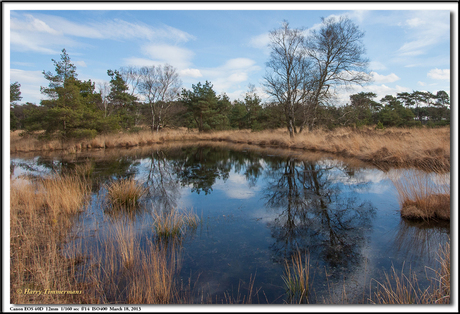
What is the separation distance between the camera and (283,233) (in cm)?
420

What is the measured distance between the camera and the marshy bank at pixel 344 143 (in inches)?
354

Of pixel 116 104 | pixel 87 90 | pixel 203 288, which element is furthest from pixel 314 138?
pixel 116 104

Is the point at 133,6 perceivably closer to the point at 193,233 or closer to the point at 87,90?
the point at 193,233

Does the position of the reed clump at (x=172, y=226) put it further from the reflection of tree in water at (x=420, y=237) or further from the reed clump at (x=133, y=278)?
the reflection of tree in water at (x=420, y=237)

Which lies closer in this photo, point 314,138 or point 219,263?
point 219,263

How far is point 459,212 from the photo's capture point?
7.39 ft

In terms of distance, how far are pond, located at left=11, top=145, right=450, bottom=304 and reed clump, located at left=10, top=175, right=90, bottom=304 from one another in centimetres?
33

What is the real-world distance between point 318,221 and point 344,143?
1081 cm

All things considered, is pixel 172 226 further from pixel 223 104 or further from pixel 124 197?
pixel 223 104

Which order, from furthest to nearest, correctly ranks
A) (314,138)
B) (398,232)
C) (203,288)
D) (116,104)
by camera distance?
(116,104) → (314,138) → (398,232) → (203,288)

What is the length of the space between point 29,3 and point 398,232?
5951mm

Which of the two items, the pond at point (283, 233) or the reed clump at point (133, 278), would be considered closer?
the reed clump at point (133, 278)

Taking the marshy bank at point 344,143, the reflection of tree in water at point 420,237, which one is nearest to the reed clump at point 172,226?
the reflection of tree in water at point 420,237

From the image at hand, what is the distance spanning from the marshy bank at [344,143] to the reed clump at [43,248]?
8370 millimetres
